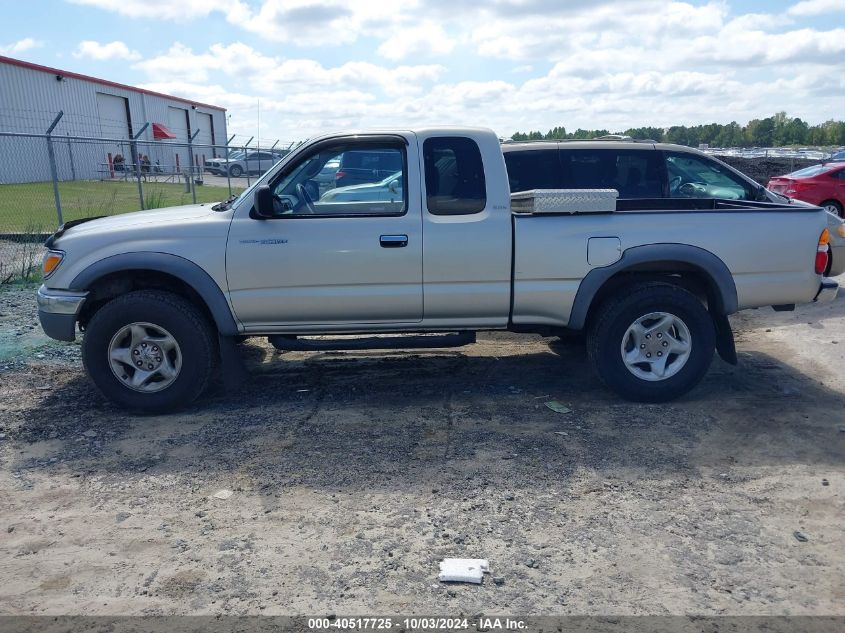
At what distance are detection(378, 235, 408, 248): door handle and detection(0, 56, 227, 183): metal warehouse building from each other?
1199 cm

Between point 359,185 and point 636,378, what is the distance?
2.49 meters

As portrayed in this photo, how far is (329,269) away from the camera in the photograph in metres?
5.04

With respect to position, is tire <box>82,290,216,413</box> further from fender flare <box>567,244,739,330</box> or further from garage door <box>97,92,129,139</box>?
garage door <box>97,92,129,139</box>

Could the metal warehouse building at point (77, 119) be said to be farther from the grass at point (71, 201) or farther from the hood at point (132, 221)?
the hood at point (132, 221)

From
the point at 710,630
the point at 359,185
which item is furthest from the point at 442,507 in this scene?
the point at 359,185

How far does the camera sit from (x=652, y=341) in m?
5.35

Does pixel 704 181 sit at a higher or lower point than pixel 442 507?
higher

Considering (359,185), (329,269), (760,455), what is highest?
(359,185)

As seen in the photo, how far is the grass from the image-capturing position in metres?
14.1

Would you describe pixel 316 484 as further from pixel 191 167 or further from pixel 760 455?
pixel 191 167

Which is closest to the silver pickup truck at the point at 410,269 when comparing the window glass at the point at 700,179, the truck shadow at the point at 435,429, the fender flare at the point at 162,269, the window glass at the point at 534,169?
the fender flare at the point at 162,269

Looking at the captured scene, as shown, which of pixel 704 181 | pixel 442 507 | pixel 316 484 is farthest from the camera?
pixel 704 181

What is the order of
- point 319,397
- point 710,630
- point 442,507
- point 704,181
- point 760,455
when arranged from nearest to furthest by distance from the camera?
point 710,630, point 442,507, point 760,455, point 319,397, point 704,181

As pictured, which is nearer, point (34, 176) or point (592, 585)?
point (592, 585)
